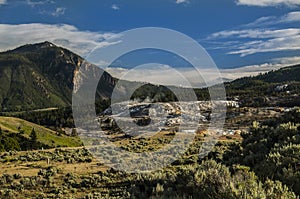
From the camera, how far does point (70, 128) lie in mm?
133875

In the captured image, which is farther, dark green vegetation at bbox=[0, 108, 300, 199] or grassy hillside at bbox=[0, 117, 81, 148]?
grassy hillside at bbox=[0, 117, 81, 148]

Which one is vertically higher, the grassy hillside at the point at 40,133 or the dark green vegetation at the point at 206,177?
the dark green vegetation at the point at 206,177

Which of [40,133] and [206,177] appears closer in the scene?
[206,177]

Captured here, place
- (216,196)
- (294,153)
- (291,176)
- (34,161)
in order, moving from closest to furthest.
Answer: (216,196) → (291,176) → (294,153) → (34,161)

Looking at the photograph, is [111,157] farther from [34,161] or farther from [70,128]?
[70,128]

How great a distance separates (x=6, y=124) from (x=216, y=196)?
114 meters

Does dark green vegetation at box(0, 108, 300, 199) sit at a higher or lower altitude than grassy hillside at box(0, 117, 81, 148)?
higher

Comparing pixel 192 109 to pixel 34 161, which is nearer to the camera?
pixel 34 161

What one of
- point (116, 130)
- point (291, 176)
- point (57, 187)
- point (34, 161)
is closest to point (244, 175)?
point (291, 176)

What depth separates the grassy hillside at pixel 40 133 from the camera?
9588 centimetres

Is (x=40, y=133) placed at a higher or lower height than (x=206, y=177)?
lower

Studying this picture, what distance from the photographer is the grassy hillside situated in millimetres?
95875

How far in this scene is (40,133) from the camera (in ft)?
350

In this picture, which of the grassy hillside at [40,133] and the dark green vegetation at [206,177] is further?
the grassy hillside at [40,133]
